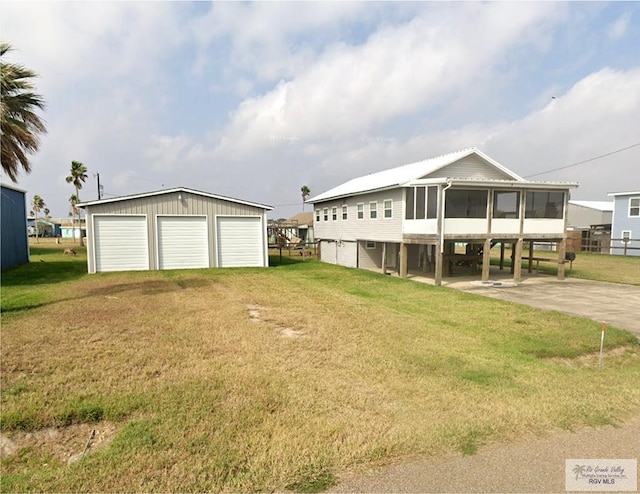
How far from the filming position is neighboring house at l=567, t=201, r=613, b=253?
30.6 meters

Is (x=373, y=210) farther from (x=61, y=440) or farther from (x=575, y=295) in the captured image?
(x=61, y=440)

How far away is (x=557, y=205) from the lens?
50.9 ft

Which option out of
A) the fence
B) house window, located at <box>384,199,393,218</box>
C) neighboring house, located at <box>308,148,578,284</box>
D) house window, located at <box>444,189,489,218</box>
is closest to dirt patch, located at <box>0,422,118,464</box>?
neighboring house, located at <box>308,148,578,284</box>

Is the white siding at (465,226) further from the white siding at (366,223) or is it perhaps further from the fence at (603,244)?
the fence at (603,244)

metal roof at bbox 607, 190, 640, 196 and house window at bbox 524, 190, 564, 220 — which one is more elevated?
metal roof at bbox 607, 190, 640, 196

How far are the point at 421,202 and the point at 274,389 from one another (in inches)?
482

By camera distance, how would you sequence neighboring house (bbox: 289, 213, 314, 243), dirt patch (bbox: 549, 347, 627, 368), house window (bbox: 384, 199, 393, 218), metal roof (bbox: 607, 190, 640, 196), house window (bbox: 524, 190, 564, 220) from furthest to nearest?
neighboring house (bbox: 289, 213, 314, 243)
metal roof (bbox: 607, 190, 640, 196)
house window (bbox: 384, 199, 393, 218)
house window (bbox: 524, 190, 564, 220)
dirt patch (bbox: 549, 347, 627, 368)

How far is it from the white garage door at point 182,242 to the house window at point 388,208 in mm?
8926

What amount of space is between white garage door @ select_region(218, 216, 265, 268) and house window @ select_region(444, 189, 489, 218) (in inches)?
373

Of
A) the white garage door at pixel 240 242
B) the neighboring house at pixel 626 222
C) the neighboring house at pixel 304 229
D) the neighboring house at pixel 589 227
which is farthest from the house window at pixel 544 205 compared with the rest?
the neighboring house at pixel 304 229

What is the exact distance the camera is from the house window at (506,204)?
51.1 feet

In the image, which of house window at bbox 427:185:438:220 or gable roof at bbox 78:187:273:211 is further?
gable roof at bbox 78:187:273:211

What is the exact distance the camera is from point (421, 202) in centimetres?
1509

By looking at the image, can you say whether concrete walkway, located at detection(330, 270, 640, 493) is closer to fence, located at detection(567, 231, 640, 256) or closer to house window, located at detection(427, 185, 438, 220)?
house window, located at detection(427, 185, 438, 220)
